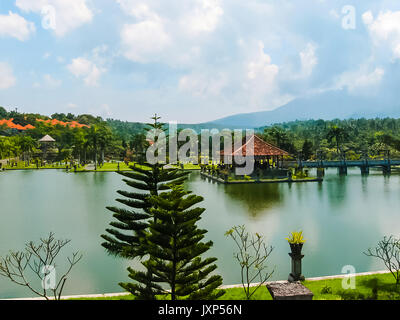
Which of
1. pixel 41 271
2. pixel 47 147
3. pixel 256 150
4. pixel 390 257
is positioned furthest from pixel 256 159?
pixel 47 147

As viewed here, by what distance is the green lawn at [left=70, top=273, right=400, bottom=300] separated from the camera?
6.50m

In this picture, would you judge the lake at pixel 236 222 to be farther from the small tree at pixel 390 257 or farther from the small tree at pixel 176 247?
the small tree at pixel 176 247

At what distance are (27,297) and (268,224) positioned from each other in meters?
8.23

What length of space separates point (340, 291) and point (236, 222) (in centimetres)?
653

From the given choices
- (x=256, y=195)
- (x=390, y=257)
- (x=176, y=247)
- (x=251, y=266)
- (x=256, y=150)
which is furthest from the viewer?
(x=256, y=150)

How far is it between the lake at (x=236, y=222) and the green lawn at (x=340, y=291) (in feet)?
2.78

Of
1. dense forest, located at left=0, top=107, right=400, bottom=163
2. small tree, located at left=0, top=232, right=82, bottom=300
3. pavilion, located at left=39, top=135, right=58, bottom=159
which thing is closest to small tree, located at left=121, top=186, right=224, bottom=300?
small tree, located at left=0, top=232, right=82, bottom=300

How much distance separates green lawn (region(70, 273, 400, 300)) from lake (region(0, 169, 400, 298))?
2.78ft

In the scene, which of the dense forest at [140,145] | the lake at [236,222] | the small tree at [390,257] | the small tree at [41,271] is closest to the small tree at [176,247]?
the small tree at [41,271]

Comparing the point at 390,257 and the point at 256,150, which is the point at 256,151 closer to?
the point at 256,150

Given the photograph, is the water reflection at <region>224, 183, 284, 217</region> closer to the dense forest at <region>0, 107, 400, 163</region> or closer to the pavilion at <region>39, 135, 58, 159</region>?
the dense forest at <region>0, 107, 400, 163</region>

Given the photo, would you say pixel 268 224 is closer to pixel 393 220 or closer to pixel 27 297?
pixel 393 220

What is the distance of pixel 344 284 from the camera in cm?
712

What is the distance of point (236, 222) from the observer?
517 inches
